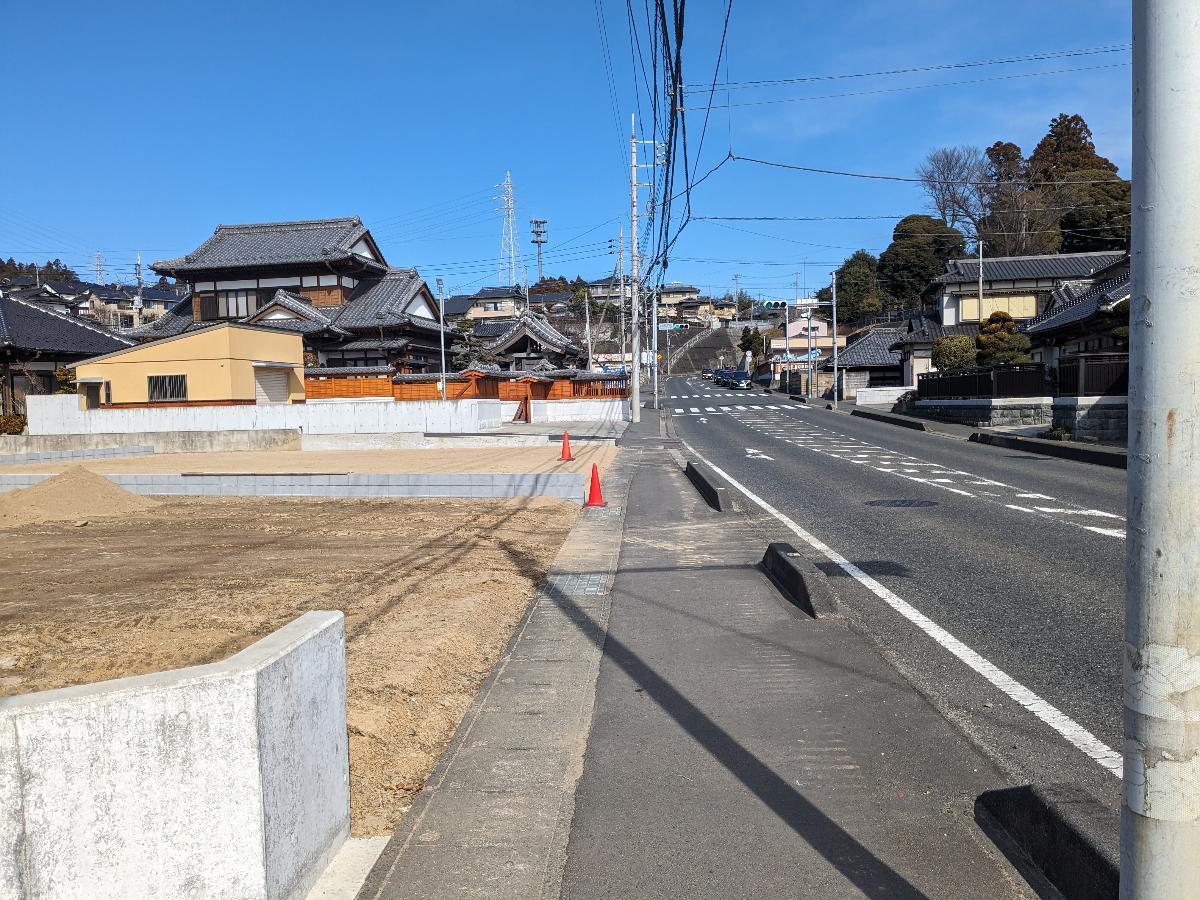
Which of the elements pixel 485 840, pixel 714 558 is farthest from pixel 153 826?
pixel 714 558

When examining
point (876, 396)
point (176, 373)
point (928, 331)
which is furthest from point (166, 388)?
point (928, 331)

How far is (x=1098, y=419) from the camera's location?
23.9 meters

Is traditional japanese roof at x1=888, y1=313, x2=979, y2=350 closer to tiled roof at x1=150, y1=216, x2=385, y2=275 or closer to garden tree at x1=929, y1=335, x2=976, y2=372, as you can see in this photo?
garden tree at x1=929, y1=335, x2=976, y2=372

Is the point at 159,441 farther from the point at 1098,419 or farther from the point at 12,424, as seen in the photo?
the point at 1098,419

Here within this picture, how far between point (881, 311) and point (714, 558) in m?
77.0

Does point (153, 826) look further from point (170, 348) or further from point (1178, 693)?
point (170, 348)

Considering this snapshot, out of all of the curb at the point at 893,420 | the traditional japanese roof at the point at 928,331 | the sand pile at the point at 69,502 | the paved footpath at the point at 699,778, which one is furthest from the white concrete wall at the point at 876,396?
the paved footpath at the point at 699,778

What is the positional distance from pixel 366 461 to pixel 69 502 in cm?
965

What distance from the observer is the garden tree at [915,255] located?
74625 millimetres

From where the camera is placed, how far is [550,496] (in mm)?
14969

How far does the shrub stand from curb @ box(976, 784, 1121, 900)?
34.6 meters

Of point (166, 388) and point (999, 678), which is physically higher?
point (166, 388)

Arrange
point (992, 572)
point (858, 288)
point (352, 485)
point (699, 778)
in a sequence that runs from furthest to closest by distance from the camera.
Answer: point (858, 288)
point (352, 485)
point (992, 572)
point (699, 778)

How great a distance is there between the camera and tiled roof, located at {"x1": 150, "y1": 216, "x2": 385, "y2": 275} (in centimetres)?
4566
